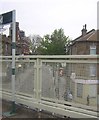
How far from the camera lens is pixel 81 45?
42.2 meters

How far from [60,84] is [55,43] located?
59456 mm

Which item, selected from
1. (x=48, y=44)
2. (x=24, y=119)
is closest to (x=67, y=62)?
(x=24, y=119)

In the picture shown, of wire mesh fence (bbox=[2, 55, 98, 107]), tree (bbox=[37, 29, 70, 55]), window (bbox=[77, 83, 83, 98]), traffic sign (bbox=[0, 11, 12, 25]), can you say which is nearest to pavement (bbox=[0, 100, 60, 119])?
wire mesh fence (bbox=[2, 55, 98, 107])

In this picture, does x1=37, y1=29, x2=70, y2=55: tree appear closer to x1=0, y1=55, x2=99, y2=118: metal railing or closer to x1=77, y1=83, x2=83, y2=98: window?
x1=0, y1=55, x2=99, y2=118: metal railing

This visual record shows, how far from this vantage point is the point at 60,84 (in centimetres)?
547

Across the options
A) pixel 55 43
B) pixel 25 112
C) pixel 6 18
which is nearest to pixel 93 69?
pixel 25 112

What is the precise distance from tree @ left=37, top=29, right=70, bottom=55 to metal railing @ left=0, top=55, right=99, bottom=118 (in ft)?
174

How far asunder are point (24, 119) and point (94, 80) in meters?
1.81

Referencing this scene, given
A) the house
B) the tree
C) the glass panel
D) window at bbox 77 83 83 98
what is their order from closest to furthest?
1. the house
2. window at bbox 77 83 83 98
3. the glass panel
4. the tree

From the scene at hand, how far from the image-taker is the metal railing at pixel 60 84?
4777 mm

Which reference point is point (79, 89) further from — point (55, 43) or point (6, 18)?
point (55, 43)

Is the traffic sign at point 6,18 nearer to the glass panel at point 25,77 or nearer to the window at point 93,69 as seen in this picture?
the glass panel at point 25,77

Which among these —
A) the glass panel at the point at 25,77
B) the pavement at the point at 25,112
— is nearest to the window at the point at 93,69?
the pavement at the point at 25,112

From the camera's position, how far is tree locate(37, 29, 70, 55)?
60.7 m
